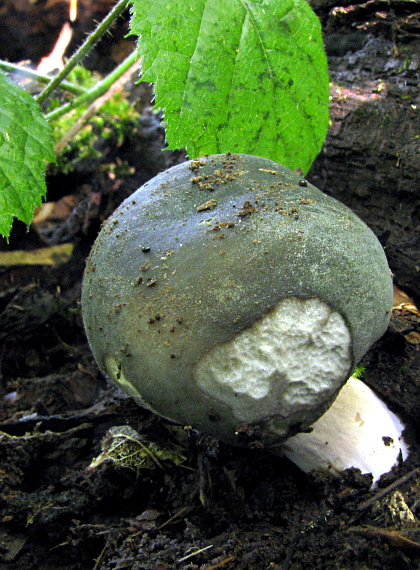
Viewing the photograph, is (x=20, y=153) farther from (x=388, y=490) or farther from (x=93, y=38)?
(x=388, y=490)

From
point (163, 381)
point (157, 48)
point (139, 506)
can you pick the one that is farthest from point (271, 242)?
point (139, 506)

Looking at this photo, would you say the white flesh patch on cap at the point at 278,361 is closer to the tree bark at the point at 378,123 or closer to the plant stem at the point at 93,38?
the tree bark at the point at 378,123

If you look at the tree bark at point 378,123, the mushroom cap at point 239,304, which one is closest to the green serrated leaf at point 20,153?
the mushroom cap at point 239,304

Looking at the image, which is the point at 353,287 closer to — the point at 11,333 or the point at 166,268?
the point at 166,268

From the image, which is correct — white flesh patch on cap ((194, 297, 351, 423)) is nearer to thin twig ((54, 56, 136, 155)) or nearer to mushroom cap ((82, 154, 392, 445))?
mushroom cap ((82, 154, 392, 445))

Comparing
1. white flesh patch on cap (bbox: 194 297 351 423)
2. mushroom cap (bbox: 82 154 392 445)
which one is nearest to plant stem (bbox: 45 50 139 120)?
mushroom cap (bbox: 82 154 392 445)

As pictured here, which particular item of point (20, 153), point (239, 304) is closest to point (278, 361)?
point (239, 304)
